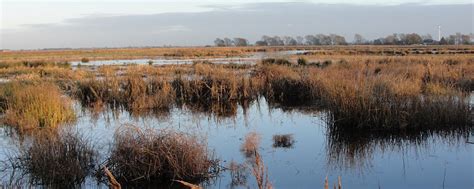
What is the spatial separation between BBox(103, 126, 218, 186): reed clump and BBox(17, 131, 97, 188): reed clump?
→ 52 centimetres

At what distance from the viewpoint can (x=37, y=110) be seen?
12.3 meters

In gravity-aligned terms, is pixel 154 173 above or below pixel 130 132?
below

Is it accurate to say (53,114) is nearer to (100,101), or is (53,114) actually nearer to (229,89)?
(100,101)

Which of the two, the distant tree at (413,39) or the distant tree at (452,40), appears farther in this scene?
the distant tree at (413,39)

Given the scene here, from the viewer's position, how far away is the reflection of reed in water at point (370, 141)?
909 cm

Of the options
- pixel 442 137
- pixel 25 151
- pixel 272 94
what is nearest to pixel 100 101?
pixel 272 94

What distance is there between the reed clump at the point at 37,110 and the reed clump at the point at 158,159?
15.1 ft

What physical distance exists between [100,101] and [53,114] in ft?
15.9

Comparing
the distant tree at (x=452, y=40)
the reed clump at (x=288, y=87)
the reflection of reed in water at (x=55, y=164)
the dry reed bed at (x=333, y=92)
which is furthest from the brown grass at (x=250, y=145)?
the distant tree at (x=452, y=40)

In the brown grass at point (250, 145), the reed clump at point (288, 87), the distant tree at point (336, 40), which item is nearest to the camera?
the brown grass at point (250, 145)

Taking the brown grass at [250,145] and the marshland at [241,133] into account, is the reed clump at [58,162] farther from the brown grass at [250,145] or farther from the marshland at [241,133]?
the brown grass at [250,145]

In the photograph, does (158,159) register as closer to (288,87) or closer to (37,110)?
(37,110)

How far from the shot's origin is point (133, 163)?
7785 mm

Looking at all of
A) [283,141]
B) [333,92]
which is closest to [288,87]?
[333,92]
